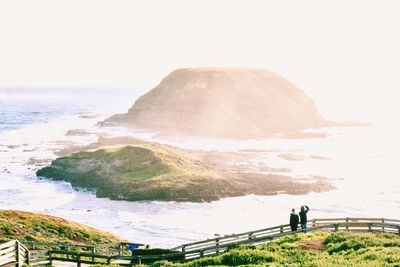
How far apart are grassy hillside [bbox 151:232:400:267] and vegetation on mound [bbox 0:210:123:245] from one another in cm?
1535

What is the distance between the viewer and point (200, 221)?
56000 mm

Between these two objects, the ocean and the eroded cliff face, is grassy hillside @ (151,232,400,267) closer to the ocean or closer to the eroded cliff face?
the ocean

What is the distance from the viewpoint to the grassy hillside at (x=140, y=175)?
223 feet

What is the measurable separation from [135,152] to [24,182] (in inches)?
684

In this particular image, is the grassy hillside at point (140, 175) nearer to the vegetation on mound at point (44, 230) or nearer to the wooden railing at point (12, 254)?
the vegetation on mound at point (44, 230)

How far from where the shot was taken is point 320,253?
74.9 ft

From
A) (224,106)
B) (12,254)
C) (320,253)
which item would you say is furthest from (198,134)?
(12,254)

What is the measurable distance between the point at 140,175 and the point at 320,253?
175 ft

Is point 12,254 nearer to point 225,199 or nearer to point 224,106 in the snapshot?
point 225,199

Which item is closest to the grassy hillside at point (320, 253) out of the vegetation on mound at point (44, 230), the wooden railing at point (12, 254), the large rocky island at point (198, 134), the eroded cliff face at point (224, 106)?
the wooden railing at point (12, 254)

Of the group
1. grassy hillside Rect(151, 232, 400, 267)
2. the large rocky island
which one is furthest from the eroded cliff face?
grassy hillside Rect(151, 232, 400, 267)

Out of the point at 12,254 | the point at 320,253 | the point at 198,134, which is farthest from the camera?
the point at 198,134

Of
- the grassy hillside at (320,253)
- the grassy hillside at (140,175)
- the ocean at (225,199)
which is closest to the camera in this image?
the grassy hillside at (320,253)

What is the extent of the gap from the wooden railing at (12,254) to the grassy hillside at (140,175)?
4570 centimetres
